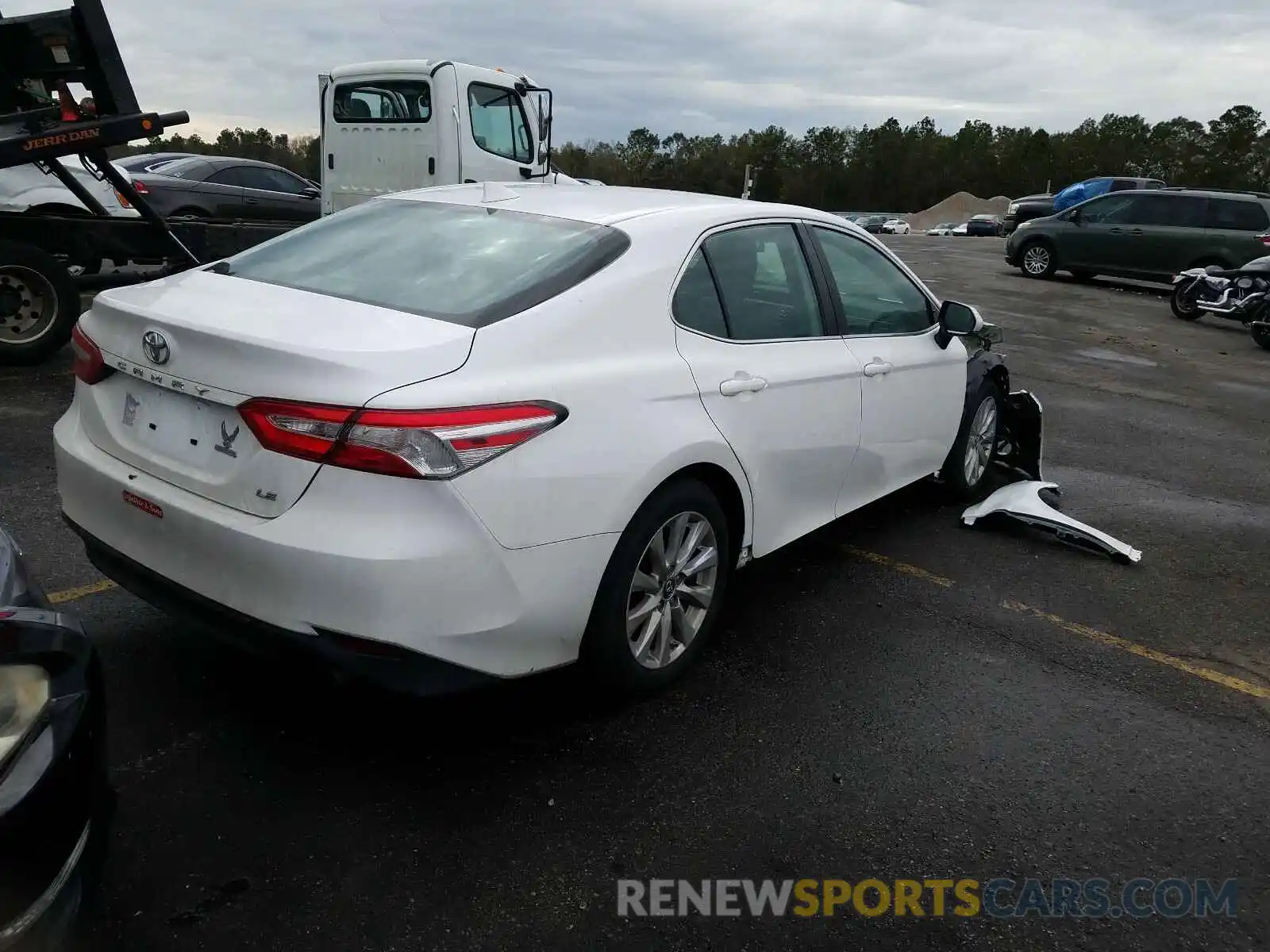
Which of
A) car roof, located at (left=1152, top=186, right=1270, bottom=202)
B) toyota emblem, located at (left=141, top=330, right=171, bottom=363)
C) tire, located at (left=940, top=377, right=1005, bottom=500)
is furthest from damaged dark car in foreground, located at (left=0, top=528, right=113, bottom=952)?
car roof, located at (left=1152, top=186, right=1270, bottom=202)

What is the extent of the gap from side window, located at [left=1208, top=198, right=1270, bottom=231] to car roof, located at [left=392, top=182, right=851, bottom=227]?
16213mm

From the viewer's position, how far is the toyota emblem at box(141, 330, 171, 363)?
2.78 meters

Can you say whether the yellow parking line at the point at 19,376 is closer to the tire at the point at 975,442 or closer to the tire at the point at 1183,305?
the tire at the point at 975,442

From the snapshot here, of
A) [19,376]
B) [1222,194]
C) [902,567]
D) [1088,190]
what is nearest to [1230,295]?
[1222,194]

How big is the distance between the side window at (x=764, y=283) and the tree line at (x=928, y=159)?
76.1 metres

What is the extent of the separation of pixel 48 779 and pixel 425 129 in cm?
999

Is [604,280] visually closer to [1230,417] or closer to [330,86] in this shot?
[1230,417]

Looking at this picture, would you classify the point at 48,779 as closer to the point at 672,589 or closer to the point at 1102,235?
the point at 672,589

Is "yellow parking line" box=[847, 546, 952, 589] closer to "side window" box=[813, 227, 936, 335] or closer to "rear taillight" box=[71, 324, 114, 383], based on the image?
"side window" box=[813, 227, 936, 335]

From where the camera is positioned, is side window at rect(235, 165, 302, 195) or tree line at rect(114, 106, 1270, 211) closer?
side window at rect(235, 165, 302, 195)

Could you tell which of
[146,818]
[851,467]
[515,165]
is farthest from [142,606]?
[515,165]

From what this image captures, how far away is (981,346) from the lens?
5.67 meters

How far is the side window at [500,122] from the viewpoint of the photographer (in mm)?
10867

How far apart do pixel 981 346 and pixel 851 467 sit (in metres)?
1.90
